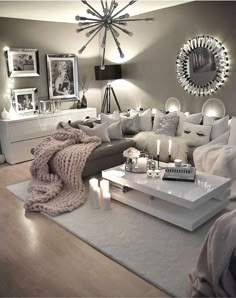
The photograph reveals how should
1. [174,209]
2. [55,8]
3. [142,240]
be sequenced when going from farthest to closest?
[55,8] < [174,209] < [142,240]

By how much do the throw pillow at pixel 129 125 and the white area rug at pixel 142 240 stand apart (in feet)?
5.93

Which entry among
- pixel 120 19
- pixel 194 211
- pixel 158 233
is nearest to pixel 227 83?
pixel 120 19

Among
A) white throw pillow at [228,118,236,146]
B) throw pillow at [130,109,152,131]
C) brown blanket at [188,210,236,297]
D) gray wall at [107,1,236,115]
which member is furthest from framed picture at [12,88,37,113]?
brown blanket at [188,210,236,297]

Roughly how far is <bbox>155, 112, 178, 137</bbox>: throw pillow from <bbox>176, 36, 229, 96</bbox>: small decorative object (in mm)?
576

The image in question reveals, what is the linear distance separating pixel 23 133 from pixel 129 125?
74.0 inches

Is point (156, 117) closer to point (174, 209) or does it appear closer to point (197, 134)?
point (197, 134)

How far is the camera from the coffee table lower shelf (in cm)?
262

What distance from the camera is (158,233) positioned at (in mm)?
2600

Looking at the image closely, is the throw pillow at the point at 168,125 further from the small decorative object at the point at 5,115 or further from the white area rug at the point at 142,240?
the small decorative object at the point at 5,115

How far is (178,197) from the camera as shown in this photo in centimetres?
254

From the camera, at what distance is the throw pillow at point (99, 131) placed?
4.17 metres

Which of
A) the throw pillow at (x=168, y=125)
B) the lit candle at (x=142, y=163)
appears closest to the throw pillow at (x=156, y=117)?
the throw pillow at (x=168, y=125)

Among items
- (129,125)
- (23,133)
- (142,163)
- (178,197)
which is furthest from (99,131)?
(178,197)

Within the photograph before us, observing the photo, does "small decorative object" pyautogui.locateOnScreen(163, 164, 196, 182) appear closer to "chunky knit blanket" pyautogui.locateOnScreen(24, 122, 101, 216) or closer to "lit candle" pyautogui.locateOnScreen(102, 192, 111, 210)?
"lit candle" pyautogui.locateOnScreen(102, 192, 111, 210)
